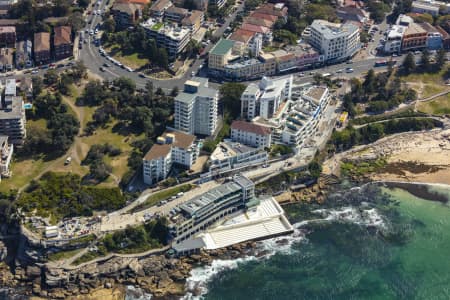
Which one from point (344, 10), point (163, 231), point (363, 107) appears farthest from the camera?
point (344, 10)

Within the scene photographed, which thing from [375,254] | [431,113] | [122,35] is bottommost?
[375,254]

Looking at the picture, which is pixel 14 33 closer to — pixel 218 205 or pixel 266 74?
pixel 266 74

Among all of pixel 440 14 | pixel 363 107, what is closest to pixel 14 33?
pixel 363 107

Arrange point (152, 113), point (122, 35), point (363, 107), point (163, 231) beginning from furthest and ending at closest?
point (122, 35) → point (363, 107) → point (152, 113) → point (163, 231)

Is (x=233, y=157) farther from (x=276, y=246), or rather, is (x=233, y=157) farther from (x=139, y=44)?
(x=139, y=44)

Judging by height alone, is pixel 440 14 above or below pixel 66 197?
above

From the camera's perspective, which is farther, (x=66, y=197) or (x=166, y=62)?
(x=166, y=62)

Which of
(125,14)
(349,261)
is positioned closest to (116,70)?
(125,14)

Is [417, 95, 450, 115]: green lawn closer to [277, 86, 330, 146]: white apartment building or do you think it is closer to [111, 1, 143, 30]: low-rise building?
[277, 86, 330, 146]: white apartment building
